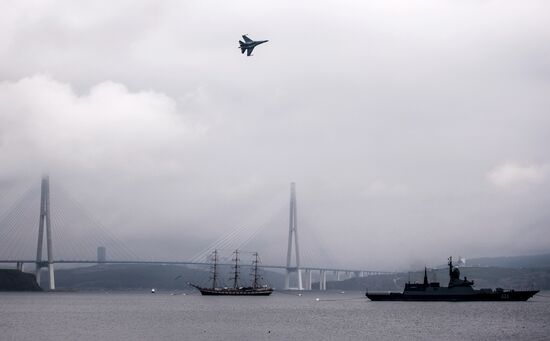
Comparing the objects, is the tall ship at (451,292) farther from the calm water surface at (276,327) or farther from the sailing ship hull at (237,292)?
the sailing ship hull at (237,292)

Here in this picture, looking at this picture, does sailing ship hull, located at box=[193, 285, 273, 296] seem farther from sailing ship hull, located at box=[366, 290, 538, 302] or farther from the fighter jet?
the fighter jet

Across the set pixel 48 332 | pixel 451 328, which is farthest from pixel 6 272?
pixel 451 328

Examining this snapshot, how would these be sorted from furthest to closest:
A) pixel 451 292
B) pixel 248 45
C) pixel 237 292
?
pixel 237 292 < pixel 451 292 < pixel 248 45

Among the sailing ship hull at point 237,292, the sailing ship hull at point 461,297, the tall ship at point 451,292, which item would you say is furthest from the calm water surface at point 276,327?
the sailing ship hull at point 237,292

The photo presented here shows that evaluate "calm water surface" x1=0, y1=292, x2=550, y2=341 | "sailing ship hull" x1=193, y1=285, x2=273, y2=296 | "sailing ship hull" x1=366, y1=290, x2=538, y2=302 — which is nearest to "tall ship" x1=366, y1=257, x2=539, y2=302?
"sailing ship hull" x1=366, y1=290, x2=538, y2=302

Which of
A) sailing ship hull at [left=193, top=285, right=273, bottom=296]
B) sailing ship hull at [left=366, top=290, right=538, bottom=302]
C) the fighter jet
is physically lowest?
sailing ship hull at [left=193, top=285, right=273, bottom=296]

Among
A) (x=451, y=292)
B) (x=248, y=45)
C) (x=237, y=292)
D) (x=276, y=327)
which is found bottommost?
(x=237, y=292)

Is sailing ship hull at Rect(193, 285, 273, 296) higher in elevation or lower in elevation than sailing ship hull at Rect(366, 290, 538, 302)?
lower

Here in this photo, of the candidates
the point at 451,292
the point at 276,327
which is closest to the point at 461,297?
the point at 451,292

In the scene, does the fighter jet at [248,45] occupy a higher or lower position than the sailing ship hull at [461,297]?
higher

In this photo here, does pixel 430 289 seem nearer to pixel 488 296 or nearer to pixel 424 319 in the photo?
pixel 488 296

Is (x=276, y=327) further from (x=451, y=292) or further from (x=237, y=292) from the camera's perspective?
(x=237, y=292)

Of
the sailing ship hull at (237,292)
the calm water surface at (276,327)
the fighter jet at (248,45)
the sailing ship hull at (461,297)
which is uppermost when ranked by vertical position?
the fighter jet at (248,45)
